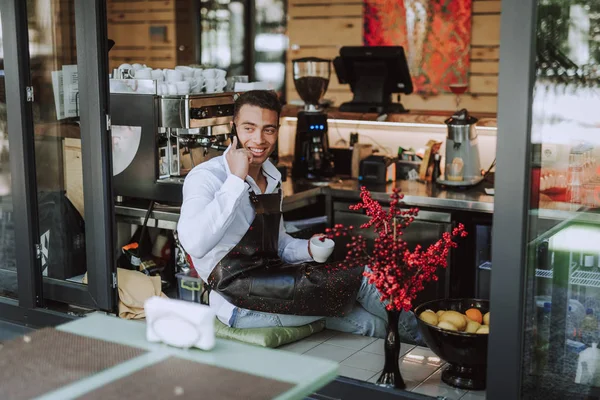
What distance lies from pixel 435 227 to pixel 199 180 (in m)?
1.82

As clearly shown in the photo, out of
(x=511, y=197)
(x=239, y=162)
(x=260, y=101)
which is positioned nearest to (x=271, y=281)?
(x=239, y=162)

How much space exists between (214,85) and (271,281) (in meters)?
1.62

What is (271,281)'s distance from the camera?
3.68m

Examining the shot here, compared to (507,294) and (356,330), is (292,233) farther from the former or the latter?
(507,294)

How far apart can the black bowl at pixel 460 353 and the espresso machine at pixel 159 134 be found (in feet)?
5.89

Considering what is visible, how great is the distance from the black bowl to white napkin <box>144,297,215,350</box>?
118 cm

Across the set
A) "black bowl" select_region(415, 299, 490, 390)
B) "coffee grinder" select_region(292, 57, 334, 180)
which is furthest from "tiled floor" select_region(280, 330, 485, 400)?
"coffee grinder" select_region(292, 57, 334, 180)

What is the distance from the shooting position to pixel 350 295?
380 centimetres

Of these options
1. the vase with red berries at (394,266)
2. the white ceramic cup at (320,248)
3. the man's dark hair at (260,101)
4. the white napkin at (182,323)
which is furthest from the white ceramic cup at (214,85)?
the white napkin at (182,323)

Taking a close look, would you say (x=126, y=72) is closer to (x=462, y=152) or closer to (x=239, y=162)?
(x=239, y=162)

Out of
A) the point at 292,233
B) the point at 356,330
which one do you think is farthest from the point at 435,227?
the point at 356,330

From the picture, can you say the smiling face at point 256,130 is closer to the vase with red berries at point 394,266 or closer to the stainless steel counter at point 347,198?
the vase with red berries at point 394,266

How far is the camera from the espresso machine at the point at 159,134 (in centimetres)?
455

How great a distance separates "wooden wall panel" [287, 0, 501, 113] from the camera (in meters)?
6.61
